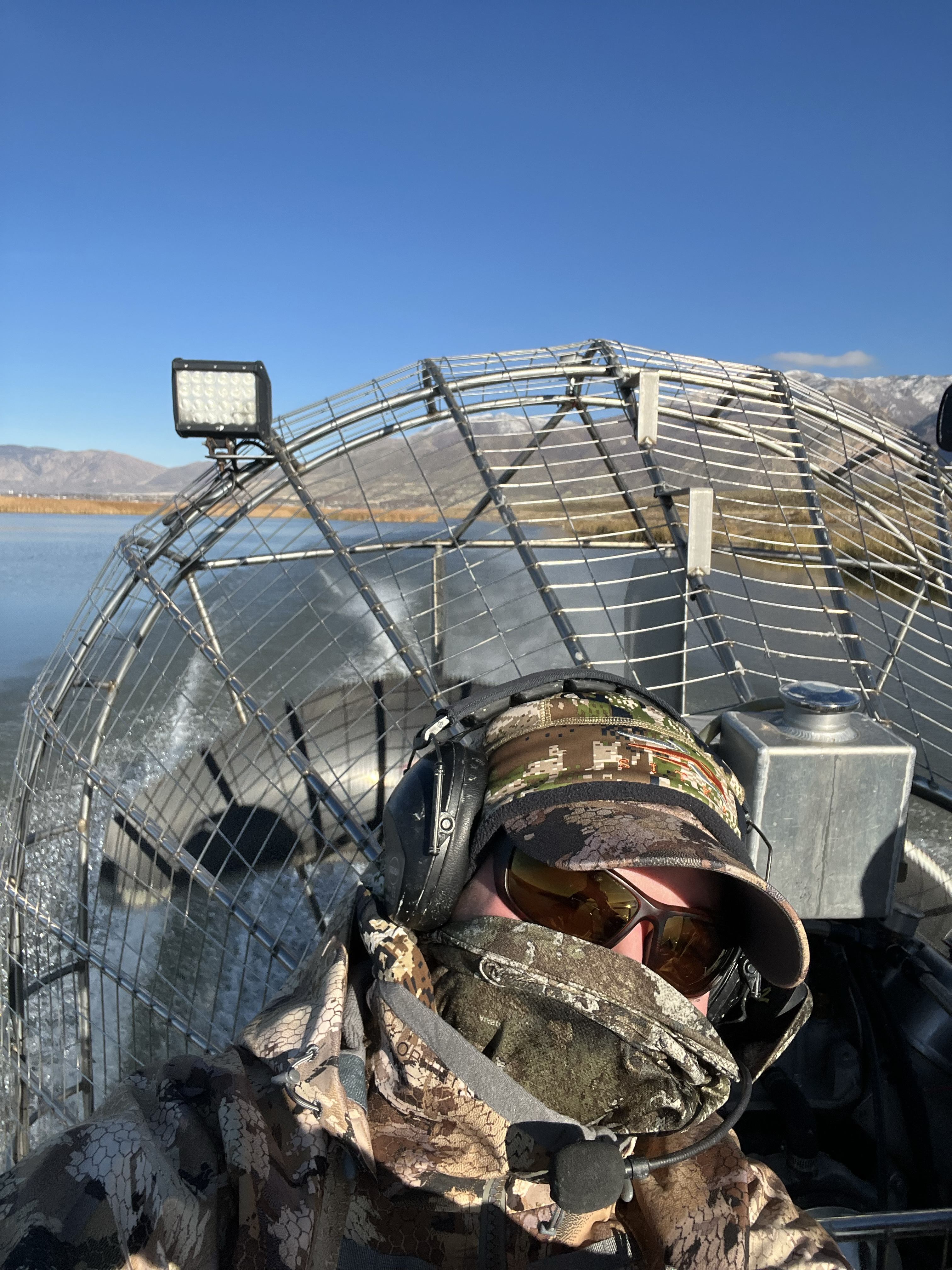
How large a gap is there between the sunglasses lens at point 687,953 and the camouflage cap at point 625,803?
6 centimetres

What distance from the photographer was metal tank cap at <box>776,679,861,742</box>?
2.00 metres

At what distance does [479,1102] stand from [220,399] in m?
2.77

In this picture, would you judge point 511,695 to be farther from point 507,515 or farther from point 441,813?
point 507,515

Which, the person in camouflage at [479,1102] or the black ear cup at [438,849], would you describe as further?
the black ear cup at [438,849]

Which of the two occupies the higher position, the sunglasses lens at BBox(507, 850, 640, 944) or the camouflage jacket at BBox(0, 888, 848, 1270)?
the sunglasses lens at BBox(507, 850, 640, 944)

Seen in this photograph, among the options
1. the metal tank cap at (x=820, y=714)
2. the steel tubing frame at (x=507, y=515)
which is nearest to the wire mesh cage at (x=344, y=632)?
the steel tubing frame at (x=507, y=515)

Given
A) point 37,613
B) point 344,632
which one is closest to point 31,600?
point 37,613

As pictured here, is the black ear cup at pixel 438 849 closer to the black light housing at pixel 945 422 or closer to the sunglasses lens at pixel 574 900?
the sunglasses lens at pixel 574 900

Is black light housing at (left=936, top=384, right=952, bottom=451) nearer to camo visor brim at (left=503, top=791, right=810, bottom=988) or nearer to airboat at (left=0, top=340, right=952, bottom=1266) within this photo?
airboat at (left=0, top=340, right=952, bottom=1266)

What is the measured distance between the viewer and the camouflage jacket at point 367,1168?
899 mm

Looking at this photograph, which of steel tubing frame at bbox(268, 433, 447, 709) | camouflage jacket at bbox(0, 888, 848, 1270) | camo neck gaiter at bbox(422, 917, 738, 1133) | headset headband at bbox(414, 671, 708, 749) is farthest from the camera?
steel tubing frame at bbox(268, 433, 447, 709)

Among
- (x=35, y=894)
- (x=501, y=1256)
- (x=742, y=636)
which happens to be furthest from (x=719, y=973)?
(x=742, y=636)

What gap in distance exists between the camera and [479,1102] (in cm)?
103

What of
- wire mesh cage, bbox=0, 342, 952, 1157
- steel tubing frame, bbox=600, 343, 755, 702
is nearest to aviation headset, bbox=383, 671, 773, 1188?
wire mesh cage, bbox=0, 342, 952, 1157
